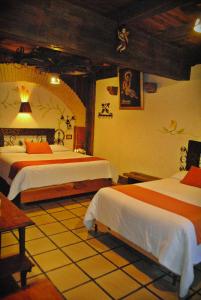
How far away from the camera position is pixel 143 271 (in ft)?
8.03

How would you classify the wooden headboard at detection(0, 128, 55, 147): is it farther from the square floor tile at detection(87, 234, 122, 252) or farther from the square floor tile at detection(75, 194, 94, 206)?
the square floor tile at detection(87, 234, 122, 252)

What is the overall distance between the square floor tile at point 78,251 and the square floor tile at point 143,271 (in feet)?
1.47

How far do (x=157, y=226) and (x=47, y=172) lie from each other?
2.27 meters

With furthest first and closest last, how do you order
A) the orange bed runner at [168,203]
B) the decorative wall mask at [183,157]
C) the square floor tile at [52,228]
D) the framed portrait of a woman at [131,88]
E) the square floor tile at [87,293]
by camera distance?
the framed portrait of a woman at [131,88]
the decorative wall mask at [183,157]
the square floor tile at [52,228]
the orange bed runner at [168,203]
the square floor tile at [87,293]

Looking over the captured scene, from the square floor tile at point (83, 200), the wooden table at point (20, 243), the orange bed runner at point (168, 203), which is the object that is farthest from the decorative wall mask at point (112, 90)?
the wooden table at point (20, 243)

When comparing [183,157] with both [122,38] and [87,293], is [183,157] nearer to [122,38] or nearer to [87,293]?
[122,38]

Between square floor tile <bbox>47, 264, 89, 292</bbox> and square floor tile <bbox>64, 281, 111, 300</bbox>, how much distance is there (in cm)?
6

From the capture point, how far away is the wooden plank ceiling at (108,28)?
2.00 meters

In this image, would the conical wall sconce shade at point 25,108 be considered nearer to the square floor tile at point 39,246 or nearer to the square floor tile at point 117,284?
the square floor tile at point 39,246

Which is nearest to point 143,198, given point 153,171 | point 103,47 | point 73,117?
point 103,47

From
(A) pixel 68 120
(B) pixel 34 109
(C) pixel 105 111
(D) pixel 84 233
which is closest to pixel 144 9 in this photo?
(D) pixel 84 233

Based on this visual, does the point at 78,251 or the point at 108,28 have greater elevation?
the point at 108,28

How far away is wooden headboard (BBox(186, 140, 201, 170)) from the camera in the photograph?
3896 millimetres

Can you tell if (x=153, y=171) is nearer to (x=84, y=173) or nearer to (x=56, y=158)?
(x=84, y=173)
